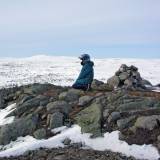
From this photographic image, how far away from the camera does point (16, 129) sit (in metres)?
16.4

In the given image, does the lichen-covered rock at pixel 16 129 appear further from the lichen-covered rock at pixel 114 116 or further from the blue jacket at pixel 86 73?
the blue jacket at pixel 86 73

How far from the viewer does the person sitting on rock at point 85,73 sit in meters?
20.4

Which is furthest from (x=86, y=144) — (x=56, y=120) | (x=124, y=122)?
(x=56, y=120)

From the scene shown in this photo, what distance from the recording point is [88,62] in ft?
66.9

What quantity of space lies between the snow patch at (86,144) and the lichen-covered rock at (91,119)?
7.7 inches

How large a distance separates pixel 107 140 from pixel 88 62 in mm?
5841

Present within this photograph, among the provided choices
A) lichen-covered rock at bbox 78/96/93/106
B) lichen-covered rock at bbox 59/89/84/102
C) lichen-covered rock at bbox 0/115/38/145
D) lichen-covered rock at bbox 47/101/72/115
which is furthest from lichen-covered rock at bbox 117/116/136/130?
lichen-covered rock at bbox 59/89/84/102

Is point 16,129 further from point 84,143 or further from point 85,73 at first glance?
point 85,73

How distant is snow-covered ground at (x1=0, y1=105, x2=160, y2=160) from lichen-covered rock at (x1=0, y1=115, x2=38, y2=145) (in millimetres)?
231

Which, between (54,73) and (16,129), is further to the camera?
(54,73)

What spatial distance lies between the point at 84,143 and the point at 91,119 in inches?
46.2

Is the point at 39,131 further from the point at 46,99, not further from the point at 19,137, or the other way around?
the point at 46,99

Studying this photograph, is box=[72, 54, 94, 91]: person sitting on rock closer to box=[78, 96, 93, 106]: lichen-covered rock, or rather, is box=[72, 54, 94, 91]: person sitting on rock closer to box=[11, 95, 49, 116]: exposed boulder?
box=[11, 95, 49, 116]: exposed boulder

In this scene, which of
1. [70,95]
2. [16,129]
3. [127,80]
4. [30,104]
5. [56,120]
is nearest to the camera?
[16,129]
